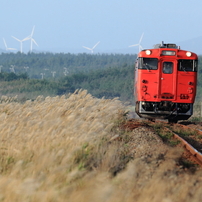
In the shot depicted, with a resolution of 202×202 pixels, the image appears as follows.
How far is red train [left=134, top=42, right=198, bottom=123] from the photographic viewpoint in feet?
61.6

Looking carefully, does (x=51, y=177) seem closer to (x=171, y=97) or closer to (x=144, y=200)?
(x=144, y=200)

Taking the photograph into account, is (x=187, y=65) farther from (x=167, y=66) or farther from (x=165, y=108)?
(x=165, y=108)

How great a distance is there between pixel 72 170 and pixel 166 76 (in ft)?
47.2

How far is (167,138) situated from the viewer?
14555 millimetres

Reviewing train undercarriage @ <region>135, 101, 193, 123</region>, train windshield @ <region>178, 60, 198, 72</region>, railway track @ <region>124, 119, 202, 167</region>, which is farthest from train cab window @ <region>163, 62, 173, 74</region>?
railway track @ <region>124, 119, 202, 167</region>

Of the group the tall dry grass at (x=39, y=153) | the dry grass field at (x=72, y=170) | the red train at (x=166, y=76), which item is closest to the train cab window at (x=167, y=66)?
the red train at (x=166, y=76)

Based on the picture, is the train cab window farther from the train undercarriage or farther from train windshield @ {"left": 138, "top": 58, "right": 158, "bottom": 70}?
the train undercarriage

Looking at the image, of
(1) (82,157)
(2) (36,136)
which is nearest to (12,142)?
(2) (36,136)

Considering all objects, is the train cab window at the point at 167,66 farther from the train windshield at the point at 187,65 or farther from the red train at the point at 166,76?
the train windshield at the point at 187,65

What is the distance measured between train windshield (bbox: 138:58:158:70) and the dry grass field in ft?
30.0

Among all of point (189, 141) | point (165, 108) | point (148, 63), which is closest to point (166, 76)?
point (148, 63)

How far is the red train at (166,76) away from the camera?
61.6 ft

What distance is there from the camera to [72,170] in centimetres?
492

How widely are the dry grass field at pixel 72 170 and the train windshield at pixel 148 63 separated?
9.14 meters
